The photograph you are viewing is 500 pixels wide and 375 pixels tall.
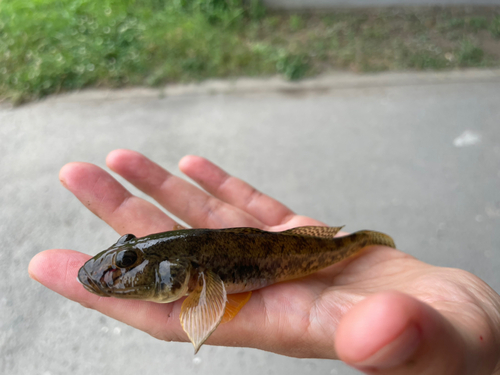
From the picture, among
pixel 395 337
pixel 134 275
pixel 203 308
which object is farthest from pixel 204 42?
pixel 395 337

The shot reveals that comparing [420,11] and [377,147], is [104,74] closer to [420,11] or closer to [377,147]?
[377,147]

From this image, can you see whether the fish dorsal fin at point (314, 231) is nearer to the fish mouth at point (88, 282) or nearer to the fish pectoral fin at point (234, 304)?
the fish pectoral fin at point (234, 304)

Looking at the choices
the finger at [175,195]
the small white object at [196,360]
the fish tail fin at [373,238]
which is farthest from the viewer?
the small white object at [196,360]

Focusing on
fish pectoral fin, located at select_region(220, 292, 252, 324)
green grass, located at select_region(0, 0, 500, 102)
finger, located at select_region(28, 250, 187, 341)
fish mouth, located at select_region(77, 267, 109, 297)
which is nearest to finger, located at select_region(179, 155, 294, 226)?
fish pectoral fin, located at select_region(220, 292, 252, 324)

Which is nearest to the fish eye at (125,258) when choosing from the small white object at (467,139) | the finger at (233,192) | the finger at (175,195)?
the finger at (175,195)

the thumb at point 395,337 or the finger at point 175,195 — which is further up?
the thumb at point 395,337

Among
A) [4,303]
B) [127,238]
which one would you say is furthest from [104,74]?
[127,238]

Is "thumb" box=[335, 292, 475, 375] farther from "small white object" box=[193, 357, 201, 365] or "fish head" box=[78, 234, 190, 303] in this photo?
"small white object" box=[193, 357, 201, 365]

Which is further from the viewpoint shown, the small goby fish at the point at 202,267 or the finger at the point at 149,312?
the finger at the point at 149,312
